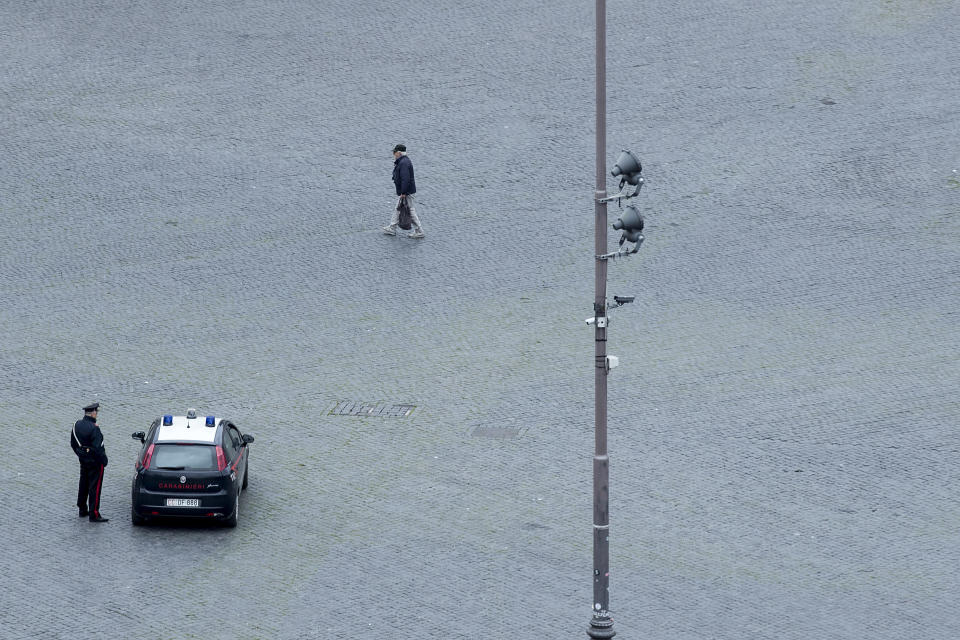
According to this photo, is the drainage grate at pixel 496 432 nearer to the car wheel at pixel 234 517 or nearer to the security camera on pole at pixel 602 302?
the car wheel at pixel 234 517

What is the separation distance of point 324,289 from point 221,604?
10.2m

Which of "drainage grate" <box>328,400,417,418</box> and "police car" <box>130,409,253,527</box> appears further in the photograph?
"drainage grate" <box>328,400,417,418</box>

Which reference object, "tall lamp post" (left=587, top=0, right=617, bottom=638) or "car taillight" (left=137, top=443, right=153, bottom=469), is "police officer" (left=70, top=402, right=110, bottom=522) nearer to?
"car taillight" (left=137, top=443, right=153, bottom=469)

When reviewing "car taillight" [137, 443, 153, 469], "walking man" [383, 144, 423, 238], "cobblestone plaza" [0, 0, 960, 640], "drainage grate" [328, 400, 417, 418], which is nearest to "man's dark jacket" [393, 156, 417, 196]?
"walking man" [383, 144, 423, 238]

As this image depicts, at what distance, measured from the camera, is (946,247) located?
1131 inches

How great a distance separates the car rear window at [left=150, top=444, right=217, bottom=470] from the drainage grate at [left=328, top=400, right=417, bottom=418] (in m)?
3.63

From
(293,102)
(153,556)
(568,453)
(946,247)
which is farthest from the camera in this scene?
(293,102)

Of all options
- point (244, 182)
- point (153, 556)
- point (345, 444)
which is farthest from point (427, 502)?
point (244, 182)

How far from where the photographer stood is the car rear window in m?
19.5

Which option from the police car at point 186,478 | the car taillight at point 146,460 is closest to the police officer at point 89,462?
the police car at point 186,478

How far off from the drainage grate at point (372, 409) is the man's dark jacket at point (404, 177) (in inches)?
260

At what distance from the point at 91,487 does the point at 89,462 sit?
0.32m

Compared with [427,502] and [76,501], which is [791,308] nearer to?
[427,502]

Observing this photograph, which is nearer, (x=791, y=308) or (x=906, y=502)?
(x=906, y=502)
